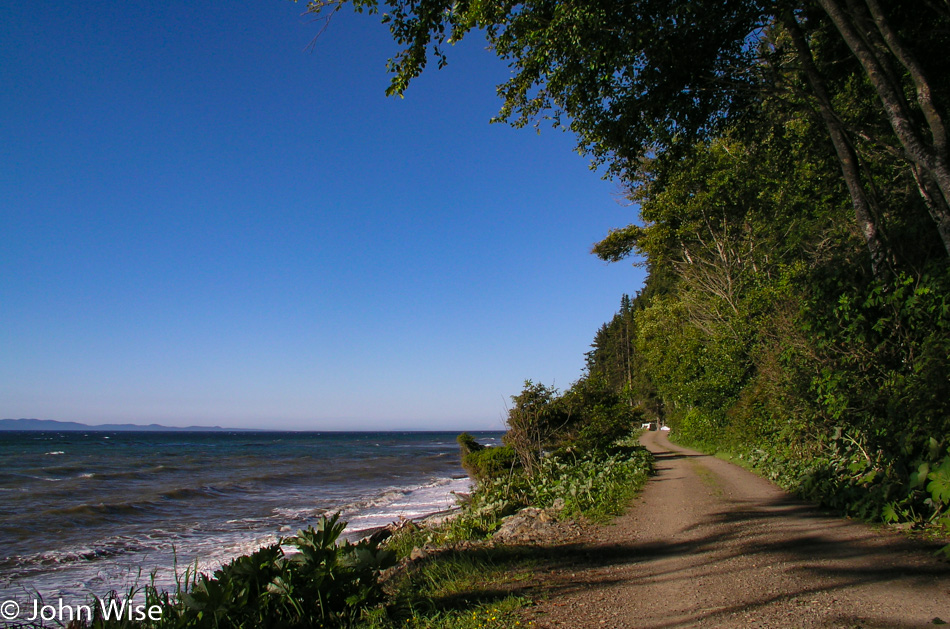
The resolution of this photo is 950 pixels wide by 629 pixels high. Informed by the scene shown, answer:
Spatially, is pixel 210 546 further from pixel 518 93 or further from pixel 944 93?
pixel 944 93

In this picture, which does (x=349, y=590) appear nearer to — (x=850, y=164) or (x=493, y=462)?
(x=850, y=164)

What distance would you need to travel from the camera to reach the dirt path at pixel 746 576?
376 cm

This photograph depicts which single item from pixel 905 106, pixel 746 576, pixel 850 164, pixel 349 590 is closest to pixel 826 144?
pixel 850 164

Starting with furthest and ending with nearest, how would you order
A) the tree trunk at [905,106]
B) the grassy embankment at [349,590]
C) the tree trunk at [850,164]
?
the tree trunk at [850,164] → the tree trunk at [905,106] → the grassy embankment at [349,590]

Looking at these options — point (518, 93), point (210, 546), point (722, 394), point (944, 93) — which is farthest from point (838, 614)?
point (722, 394)

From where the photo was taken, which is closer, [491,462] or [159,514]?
[491,462]

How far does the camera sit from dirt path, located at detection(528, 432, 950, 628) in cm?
376

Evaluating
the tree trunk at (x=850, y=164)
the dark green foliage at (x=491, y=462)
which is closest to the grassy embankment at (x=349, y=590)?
the tree trunk at (x=850, y=164)

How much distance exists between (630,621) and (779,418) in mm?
8019

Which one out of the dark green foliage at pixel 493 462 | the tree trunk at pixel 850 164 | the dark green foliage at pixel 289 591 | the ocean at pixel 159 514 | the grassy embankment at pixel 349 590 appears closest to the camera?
the dark green foliage at pixel 289 591

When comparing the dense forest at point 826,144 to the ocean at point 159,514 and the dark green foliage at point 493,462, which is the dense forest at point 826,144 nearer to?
the dark green foliage at point 493,462

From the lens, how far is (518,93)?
853 centimetres

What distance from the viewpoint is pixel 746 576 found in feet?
15.2

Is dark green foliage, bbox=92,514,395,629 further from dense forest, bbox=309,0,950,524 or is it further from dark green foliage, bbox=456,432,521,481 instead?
dark green foliage, bbox=456,432,521,481
